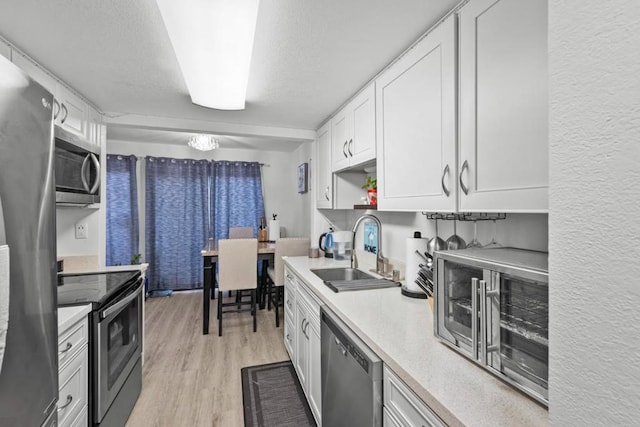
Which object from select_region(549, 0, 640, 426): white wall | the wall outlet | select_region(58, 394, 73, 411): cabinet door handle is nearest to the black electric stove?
select_region(58, 394, 73, 411): cabinet door handle

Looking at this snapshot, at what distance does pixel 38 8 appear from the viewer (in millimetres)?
1272

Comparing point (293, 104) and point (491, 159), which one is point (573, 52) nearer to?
point (491, 159)

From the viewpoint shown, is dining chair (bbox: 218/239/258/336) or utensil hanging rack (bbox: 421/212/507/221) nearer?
utensil hanging rack (bbox: 421/212/507/221)

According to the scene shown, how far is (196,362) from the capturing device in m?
2.53

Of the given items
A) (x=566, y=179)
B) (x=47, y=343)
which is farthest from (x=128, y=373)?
(x=566, y=179)

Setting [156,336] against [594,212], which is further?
[156,336]

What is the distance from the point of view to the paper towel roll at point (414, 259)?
1.57m

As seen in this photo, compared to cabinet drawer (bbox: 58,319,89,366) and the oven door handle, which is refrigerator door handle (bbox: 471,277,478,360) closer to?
cabinet drawer (bbox: 58,319,89,366)

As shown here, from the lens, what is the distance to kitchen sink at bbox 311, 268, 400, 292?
1769 millimetres

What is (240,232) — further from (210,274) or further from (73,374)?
(73,374)

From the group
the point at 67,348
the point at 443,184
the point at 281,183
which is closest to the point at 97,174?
the point at 67,348

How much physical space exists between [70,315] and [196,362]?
1.51 m

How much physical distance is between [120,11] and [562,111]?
5.41 ft

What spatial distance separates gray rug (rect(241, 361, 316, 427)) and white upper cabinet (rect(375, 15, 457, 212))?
4.67ft
